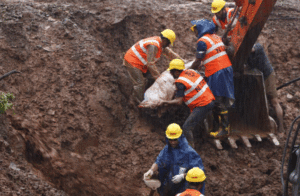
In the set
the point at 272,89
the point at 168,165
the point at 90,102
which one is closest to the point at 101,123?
the point at 90,102

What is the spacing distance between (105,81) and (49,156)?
5.83 feet

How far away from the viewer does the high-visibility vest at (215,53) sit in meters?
5.52

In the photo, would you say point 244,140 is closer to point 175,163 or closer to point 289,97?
point 289,97

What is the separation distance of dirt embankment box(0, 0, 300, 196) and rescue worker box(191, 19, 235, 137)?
2.86ft

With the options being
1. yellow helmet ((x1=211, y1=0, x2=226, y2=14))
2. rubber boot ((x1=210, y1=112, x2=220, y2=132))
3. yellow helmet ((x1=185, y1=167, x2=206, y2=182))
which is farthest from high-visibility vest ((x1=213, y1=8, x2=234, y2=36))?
yellow helmet ((x1=185, y1=167, x2=206, y2=182))

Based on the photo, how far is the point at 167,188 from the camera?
4.72 m

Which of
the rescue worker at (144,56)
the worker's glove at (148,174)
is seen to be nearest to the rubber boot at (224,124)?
the rescue worker at (144,56)

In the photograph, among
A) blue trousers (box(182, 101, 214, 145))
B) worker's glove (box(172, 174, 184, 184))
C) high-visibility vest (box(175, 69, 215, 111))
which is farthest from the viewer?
blue trousers (box(182, 101, 214, 145))

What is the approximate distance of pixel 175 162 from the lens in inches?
181

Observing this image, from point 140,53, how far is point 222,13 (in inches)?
61.9

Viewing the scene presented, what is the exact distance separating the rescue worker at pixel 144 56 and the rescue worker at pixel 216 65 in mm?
564

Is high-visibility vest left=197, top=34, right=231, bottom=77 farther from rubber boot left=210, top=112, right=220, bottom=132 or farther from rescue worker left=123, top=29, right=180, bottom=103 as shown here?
rubber boot left=210, top=112, right=220, bottom=132

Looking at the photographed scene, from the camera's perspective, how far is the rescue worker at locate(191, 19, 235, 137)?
5.53m

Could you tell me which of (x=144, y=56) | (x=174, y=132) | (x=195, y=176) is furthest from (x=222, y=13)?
(x=195, y=176)
